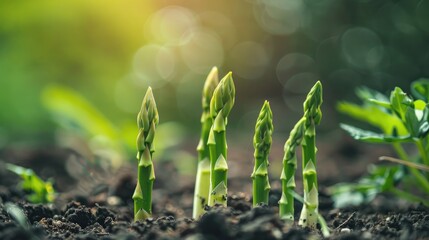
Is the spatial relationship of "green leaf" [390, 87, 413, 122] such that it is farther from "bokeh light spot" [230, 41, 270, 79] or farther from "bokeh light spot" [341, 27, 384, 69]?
"bokeh light spot" [230, 41, 270, 79]

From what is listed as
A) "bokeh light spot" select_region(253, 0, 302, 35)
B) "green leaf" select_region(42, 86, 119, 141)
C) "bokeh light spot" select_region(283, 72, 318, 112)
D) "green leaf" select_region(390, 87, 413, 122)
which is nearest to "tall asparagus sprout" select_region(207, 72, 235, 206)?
"green leaf" select_region(390, 87, 413, 122)

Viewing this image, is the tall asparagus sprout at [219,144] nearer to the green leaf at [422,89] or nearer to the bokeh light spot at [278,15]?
the green leaf at [422,89]

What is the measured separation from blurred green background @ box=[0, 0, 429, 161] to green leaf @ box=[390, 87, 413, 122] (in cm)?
312

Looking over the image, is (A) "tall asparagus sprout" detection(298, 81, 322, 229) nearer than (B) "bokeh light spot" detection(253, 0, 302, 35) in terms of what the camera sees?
Yes

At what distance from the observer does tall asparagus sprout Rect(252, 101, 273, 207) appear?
2.34 meters

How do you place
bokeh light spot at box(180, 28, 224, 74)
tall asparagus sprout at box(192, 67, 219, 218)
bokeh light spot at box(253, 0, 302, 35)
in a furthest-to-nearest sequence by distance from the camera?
bokeh light spot at box(180, 28, 224, 74) → bokeh light spot at box(253, 0, 302, 35) → tall asparagus sprout at box(192, 67, 219, 218)

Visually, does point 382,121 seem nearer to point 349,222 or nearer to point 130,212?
point 349,222

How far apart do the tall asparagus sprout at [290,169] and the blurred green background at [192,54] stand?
10.2 ft

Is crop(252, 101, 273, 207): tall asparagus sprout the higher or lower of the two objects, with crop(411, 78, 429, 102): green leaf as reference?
lower

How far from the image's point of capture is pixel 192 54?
11.5 metres

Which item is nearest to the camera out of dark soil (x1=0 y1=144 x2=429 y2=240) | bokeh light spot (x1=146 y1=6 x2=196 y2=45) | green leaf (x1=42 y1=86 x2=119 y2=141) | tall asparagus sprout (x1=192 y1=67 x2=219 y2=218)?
dark soil (x1=0 y1=144 x2=429 y2=240)

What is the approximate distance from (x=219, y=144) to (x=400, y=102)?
822 millimetres

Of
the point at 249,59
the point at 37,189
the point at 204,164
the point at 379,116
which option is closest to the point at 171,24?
the point at 249,59

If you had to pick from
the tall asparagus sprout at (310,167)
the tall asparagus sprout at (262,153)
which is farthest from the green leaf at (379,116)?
the tall asparagus sprout at (262,153)
